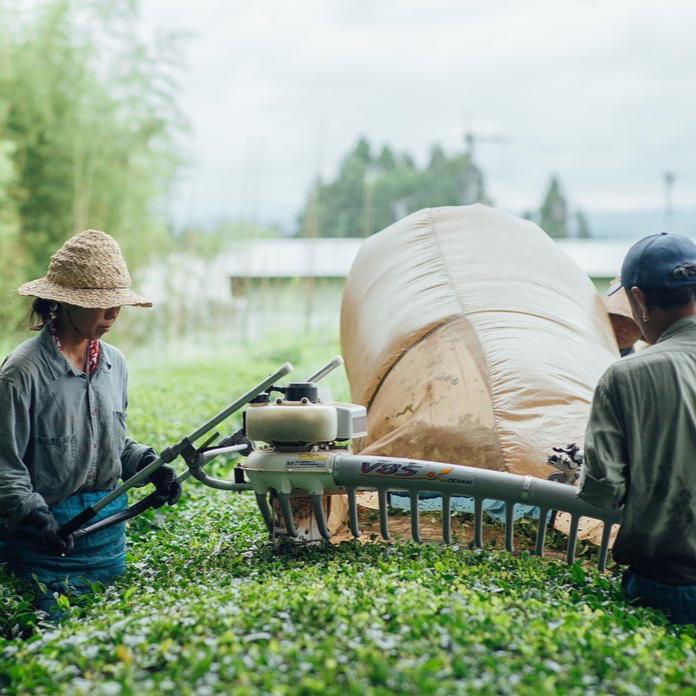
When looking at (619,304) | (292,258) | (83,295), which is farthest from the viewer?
(292,258)

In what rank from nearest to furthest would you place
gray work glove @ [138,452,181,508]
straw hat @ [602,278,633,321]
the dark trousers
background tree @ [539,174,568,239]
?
the dark trousers < gray work glove @ [138,452,181,508] < straw hat @ [602,278,633,321] < background tree @ [539,174,568,239]

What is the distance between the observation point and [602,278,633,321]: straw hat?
20.0 ft

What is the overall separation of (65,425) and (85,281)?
24.2 inches

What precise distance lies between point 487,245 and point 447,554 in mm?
2456

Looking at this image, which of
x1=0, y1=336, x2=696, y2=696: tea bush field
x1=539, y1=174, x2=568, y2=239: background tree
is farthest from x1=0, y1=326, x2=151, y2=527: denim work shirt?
x1=539, y1=174, x2=568, y2=239: background tree

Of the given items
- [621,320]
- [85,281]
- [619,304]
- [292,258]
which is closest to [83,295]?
[85,281]

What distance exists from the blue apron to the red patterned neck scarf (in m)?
0.54

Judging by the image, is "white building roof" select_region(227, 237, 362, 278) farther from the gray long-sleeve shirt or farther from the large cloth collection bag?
the gray long-sleeve shirt

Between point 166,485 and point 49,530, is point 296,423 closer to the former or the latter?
point 166,485

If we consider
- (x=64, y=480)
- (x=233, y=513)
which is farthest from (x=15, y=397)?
(x=233, y=513)

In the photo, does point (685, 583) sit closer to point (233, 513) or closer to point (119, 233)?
point (233, 513)

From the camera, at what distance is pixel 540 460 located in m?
4.85

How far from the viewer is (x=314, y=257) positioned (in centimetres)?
2466

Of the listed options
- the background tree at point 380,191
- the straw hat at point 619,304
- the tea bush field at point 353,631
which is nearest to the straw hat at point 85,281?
the tea bush field at point 353,631
